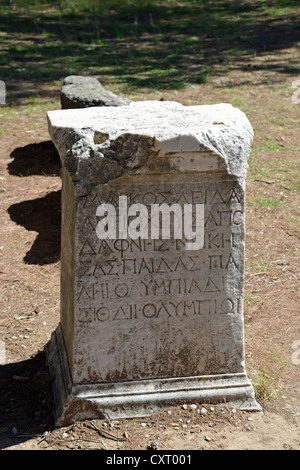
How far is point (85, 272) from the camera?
10.2 ft

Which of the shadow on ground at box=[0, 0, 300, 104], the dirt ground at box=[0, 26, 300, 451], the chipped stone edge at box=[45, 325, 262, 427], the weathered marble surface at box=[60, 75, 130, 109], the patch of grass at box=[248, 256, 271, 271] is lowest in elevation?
the patch of grass at box=[248, 256, 271, 271]

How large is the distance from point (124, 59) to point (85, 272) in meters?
8.21

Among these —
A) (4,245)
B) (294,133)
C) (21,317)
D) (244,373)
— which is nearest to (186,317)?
(244,373)

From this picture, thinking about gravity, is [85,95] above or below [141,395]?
above

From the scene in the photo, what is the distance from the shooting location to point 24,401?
11.5 feet

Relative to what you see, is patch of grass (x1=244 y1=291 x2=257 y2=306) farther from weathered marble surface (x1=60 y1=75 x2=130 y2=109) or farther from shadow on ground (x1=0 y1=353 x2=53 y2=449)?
weathered marble surface (x1=60 y1=75 x2=130 y2=109)

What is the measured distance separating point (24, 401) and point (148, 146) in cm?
157

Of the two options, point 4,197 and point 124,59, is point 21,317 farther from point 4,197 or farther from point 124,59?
point 124,59

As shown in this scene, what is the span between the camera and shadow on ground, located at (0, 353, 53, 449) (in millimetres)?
3244

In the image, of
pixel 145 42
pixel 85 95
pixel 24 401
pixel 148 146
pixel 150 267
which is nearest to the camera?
pixel 148 146

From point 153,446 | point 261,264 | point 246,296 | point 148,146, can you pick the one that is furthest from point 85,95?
point 153,446

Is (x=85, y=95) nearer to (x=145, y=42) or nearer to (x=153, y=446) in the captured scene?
(x=153, y=446)

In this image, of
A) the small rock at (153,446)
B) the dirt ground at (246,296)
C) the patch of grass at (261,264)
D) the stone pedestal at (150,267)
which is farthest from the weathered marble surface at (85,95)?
the small rock at (153,446)

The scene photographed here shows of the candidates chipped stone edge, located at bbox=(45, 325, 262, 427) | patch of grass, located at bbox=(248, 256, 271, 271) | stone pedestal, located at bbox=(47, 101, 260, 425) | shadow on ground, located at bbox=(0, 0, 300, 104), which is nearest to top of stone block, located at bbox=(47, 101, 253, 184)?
stone pedestal, located at bbox=(47, 101, 260, 425)
